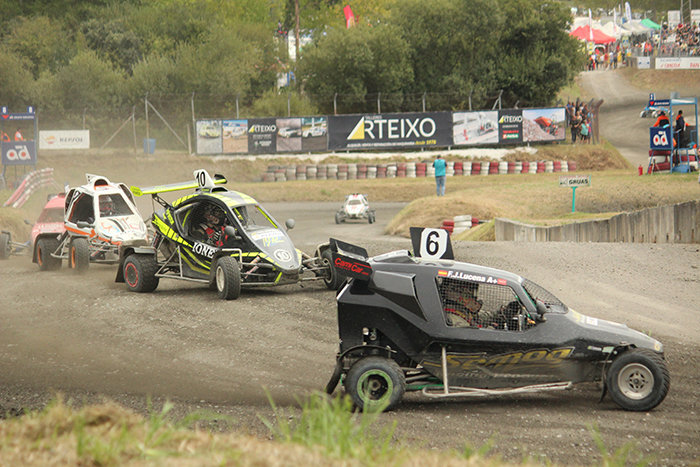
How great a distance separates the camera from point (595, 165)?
44750 mm

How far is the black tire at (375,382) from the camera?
8094mm

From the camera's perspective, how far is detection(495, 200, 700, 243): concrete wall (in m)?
19.7

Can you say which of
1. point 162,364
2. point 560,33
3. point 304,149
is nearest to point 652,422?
point 162,364

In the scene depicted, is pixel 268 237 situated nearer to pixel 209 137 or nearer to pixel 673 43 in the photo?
pixel 209 137

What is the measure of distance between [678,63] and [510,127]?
30500mm

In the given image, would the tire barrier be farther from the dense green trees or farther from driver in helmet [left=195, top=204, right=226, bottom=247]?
driver in helmet [left=195, top=204, right=226, bottom=247]

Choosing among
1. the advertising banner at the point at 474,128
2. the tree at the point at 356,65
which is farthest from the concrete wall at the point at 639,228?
the tree at the point at 356,65

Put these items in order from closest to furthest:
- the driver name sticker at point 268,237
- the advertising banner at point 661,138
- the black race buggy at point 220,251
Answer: the black race buggy at point 220,251 < the driver name sticker at point 268,237 < the advertising banner at point 661,138

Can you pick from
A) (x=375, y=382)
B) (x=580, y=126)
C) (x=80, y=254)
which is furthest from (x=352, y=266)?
(x=580, y=126)

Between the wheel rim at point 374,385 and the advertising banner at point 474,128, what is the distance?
3785 centimetres

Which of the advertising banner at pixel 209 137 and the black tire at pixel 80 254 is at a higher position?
the advertising banner at pixel 209 137

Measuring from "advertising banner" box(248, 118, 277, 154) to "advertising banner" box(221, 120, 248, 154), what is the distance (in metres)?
0.26

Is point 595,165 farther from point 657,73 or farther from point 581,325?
point 581,325

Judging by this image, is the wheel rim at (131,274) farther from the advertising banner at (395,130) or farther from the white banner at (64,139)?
the white banner at (64,139)
